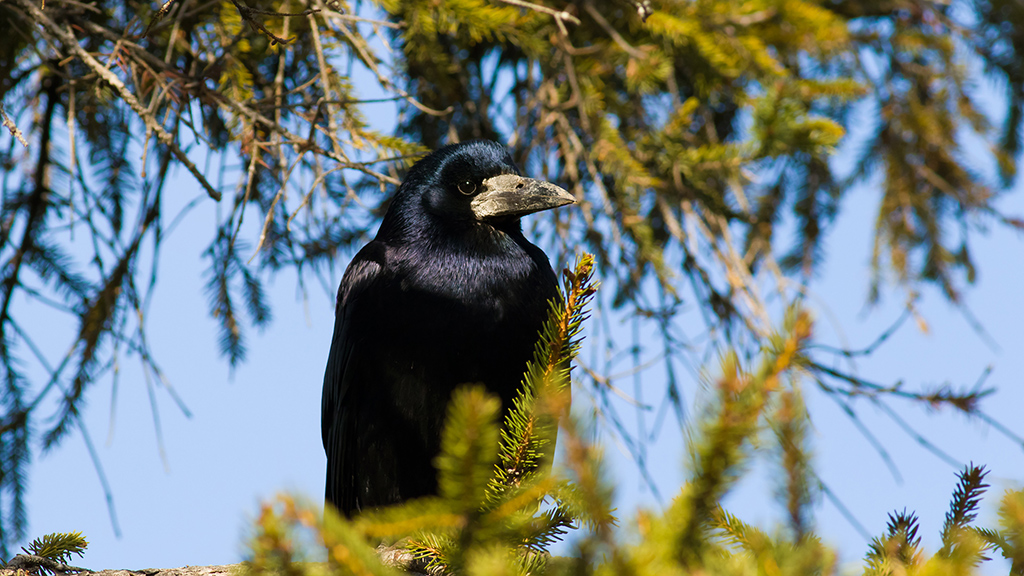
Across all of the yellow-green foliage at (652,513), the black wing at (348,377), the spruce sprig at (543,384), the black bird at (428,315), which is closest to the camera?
the yellow-green foliage at (652,513)

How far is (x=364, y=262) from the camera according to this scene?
298 centimetres

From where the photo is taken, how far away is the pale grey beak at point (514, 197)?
280cm

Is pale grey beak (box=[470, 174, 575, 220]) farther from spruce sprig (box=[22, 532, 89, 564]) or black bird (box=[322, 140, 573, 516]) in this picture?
spruce sprig (box=[22, 532, 89, 564])

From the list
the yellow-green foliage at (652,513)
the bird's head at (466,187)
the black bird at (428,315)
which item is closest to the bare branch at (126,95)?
the black bird at (428,315)

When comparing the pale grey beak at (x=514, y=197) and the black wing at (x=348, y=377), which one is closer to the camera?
the pale grey beak at (x=514, y=197)

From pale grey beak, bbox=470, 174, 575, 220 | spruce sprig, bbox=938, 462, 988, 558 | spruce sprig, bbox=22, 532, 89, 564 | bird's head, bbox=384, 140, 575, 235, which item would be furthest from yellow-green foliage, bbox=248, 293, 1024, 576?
bird's head, bbox=384, 140, 575, 235

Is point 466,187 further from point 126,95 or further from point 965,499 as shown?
point 965,499

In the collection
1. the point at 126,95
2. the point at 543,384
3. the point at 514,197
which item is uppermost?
the point at 514,197

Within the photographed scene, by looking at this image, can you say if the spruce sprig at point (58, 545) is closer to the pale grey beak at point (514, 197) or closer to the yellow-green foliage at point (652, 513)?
the yellow-green foliage at point (652, 513)

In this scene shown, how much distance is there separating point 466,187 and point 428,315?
1.85 feet

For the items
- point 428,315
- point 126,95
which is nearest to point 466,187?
point 428,315

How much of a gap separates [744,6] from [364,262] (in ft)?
5.75

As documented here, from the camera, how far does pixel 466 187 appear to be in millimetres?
3031

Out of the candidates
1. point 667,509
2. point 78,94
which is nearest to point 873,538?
point 667,509
